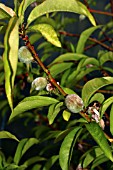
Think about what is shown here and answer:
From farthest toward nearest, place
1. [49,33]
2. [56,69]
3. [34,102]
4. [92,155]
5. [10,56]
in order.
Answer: [56,69] < [92,155] < [34,102] < [49,33] < [10,56]

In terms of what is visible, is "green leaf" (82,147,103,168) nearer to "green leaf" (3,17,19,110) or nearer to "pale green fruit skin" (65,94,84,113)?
"pale green fruit skin" (65,94,84,113)

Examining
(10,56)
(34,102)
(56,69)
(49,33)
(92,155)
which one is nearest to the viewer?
(10,56)

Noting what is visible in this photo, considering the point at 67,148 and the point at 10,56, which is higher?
the point at 10,56

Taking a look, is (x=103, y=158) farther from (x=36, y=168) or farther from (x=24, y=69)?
(x=24, y=69)

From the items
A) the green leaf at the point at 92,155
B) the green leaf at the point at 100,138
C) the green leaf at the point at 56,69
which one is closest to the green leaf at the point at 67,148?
the green leaf at the point at 100,138

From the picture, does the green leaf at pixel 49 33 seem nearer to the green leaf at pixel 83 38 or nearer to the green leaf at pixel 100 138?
the green leaf at pixel 100 138

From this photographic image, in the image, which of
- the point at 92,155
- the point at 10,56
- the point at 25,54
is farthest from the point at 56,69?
the point at 10,56

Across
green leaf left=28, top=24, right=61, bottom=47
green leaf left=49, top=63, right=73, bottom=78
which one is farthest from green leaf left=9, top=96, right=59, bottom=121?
green leaf left=49, top=63, right=73, bottom=78

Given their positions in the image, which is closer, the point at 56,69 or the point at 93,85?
the point at 93,85

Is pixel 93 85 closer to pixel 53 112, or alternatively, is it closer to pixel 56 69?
pixel 53 112
